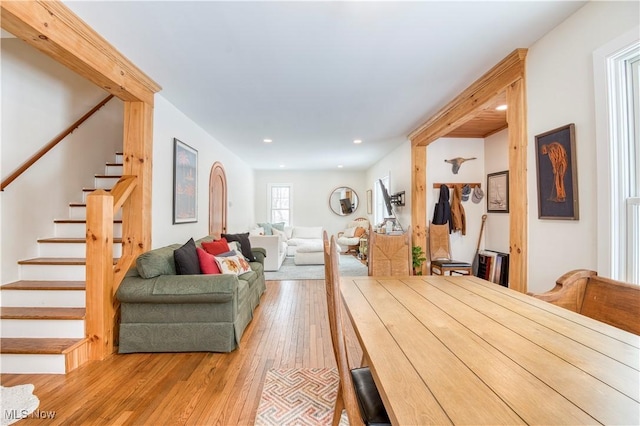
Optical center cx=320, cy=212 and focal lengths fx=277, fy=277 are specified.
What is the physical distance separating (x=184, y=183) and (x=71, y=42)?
1858 millimetres

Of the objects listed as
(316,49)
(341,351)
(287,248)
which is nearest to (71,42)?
(316,49)

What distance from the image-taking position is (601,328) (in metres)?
1.09

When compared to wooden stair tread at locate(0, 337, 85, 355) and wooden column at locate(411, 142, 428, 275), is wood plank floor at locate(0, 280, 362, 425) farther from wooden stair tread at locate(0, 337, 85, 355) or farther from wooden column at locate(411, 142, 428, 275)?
wooden column at locate(411, 142, 428, 275)

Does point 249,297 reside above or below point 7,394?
above

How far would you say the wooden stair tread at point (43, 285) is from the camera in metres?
2.38

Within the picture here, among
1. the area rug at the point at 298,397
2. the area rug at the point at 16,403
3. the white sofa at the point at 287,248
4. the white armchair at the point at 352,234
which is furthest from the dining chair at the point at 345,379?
the white armchair at the point at 352,234

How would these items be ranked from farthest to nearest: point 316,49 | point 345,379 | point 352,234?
1. point 352,234
2. point 316,49
3. point 345,379

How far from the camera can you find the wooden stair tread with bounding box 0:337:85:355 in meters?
2.04

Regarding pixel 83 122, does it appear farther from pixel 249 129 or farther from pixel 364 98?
pixel 364 98

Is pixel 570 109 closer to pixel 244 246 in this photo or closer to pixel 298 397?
pixel 298 397

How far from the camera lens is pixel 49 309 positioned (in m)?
2.37

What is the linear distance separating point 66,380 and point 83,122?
285 centimetres

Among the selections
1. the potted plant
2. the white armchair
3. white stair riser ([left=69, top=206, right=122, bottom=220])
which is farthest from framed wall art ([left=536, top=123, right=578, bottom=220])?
the white armchair

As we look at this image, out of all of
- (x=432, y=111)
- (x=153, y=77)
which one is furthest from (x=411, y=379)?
(x=432, y=111)
